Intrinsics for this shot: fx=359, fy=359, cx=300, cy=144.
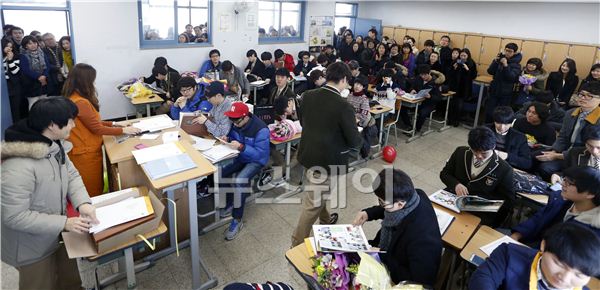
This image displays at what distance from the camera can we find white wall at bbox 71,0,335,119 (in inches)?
238

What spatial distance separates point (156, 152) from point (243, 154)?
1017 mm

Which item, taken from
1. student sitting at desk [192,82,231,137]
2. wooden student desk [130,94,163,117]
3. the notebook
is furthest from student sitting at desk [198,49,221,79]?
the notebook

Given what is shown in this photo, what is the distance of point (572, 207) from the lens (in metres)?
2.41

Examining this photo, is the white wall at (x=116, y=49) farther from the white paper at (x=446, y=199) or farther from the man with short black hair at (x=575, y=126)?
the man with short black hair at (x=575, y=126)

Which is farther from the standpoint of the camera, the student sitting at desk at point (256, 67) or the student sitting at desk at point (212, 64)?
the student sitting at desk at point (256, 67)

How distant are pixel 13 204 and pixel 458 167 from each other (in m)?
3.13

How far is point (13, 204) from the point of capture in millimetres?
1849

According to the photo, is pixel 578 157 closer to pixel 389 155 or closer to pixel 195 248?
pixel 389 155

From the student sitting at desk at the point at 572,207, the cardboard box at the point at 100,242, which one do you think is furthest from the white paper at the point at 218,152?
the student sitting at desk at the point at 572,207

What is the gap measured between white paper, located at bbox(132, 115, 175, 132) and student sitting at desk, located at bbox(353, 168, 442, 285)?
2303 mm

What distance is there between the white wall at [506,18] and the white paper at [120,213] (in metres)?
8.68

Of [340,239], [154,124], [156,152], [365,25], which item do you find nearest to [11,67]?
[154,124]

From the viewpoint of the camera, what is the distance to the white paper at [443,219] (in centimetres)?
255

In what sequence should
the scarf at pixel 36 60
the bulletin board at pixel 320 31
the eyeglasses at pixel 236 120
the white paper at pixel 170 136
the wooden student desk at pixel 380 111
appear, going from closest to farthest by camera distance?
the white paper at pixel 170 136
the eyeglasses at pixel 236 120
the wooden student desk at pixel 380 111
the scarf at pixel 36 60
the bulletin board at pixel 320 31
